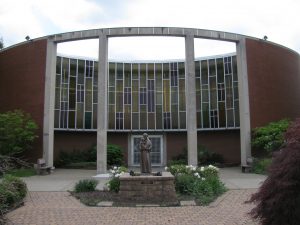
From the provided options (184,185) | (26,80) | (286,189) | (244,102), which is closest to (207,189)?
(184,185)

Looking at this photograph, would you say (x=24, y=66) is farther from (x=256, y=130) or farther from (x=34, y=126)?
(x=256, y=130)

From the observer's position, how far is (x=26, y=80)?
25.3 meters

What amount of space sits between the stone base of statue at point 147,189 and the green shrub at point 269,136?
11868 millimetres

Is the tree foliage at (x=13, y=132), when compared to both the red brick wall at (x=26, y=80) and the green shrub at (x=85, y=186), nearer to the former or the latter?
the red brick wall at (x=26, y=80)

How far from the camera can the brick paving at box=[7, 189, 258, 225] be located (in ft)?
29.7

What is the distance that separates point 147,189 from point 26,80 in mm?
15927

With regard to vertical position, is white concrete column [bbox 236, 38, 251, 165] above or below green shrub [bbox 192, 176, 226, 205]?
above

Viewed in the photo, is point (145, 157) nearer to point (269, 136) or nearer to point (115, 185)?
point (115, 185)

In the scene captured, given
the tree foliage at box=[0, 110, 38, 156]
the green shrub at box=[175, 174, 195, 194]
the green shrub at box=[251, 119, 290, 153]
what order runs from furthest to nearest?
the tree foliage at box=[0, 110, 38, 156], the green shrub at box=[251, 119, 290, 153], the green shrub at box=[175, 174, 195, 194]

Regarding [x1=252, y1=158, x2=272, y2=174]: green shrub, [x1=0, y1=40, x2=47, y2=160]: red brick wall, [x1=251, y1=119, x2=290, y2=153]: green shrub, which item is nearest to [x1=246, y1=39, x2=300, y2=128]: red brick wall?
[x1=251, y1=119, x2=290, y2=153]: green shrub

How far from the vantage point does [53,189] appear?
598 inches

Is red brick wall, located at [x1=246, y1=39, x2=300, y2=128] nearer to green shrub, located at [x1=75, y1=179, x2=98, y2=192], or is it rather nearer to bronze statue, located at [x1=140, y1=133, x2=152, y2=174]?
bronze statue, located at [x1=140, y1=133, x2=152, y2=174]

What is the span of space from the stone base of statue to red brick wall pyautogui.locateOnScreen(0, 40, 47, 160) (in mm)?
13533

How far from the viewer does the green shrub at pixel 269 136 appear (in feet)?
73.6
